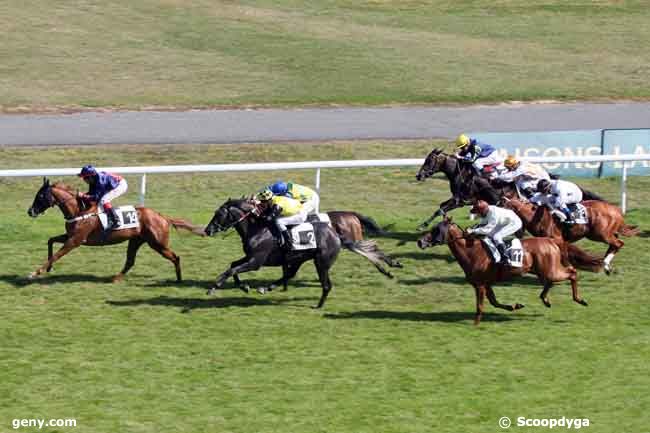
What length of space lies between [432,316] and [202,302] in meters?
2.63

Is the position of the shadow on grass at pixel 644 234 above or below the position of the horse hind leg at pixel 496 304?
above

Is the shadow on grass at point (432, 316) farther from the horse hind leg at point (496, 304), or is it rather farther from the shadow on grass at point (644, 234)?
the shadow on grass at point (644, 234)

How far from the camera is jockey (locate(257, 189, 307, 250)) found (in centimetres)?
1440

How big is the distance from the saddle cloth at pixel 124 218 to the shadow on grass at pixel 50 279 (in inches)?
27.3

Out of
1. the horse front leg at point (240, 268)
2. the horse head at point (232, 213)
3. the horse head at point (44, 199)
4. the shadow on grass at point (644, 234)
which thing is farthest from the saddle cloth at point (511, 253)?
the horse head at point (44, 199)

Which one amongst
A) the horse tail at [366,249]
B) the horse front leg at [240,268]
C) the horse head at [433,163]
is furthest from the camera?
the horse head at [433,163]

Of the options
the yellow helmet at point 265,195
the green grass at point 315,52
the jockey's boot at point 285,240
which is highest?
the green grass at point 315,52

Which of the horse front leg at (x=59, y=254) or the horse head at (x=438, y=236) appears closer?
the horse head at (x=438, y=236)

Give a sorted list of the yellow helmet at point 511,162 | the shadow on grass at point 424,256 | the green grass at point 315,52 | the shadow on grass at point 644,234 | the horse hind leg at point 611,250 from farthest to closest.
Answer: the green grass at point 315,52 < the shadow on grass at point 644,234 < the shadow on grass at point 424,256 < the yellow helmet at point 511,162 < the horse hind leg at point 611,250

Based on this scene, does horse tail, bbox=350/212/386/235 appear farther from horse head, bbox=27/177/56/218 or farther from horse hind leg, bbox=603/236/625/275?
horse head, bbox=27/177/56/218

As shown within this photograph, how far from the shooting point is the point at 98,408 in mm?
11070

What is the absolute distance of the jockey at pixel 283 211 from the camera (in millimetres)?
14398

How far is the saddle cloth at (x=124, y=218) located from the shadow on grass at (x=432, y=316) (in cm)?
279

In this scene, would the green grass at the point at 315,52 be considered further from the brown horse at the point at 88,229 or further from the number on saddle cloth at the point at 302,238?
the number on saddle cloth at the point at 302,238
